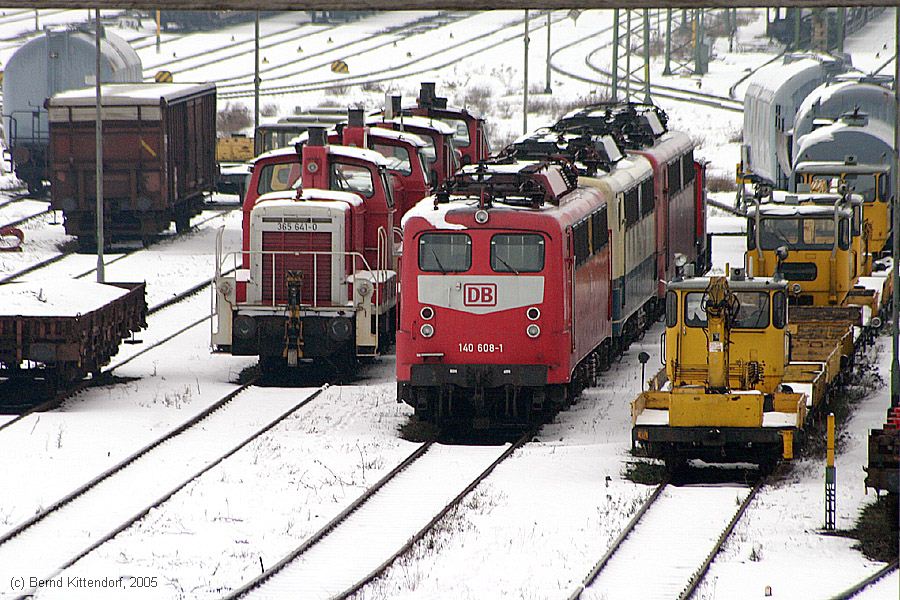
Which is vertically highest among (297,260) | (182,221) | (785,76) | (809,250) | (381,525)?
(785,76)

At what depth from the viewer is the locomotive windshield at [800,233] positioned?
26.5 meters

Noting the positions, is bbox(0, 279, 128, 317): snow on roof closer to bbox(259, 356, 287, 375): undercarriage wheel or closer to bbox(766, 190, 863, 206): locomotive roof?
bbox(259, 356, 287, 375): undercarriage wheel

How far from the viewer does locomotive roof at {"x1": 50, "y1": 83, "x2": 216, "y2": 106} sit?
3734 cm

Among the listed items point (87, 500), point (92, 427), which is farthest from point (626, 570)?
point (92, 427)

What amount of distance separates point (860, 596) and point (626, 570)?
2.02m

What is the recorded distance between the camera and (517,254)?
68.1ft

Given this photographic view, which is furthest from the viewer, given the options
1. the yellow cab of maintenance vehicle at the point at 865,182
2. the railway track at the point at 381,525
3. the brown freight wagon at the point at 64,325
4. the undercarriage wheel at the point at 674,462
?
the yellow cab of maintenance vehicle at the point at 865,182

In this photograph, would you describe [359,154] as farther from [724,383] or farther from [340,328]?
[724,383]

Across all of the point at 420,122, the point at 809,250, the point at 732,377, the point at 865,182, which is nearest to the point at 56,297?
the point at 420,122

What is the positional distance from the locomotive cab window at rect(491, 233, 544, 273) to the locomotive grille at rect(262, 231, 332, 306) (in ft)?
13.2

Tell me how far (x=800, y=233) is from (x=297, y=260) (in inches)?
304

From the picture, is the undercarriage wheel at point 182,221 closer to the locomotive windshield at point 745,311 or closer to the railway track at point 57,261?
the railway track at point 57,261

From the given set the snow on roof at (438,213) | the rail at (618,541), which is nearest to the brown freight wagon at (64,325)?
the snow on roof at (438,213)

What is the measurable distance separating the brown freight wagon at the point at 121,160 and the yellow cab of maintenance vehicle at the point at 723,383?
20.3 metres
